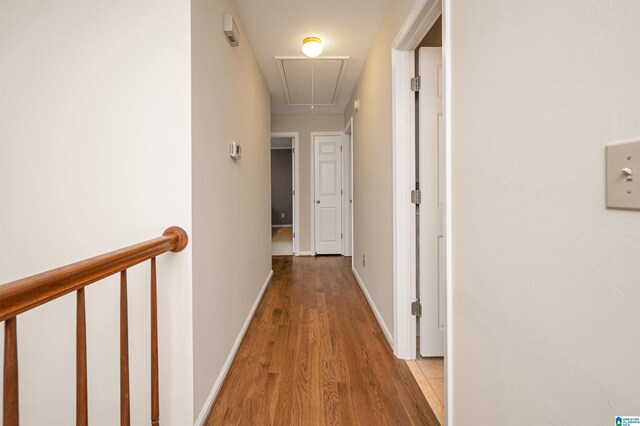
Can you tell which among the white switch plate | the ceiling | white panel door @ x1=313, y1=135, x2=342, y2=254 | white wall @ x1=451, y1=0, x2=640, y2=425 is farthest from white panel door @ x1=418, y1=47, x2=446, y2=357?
white panel door @ x1=313, y1=135, x2=342, y2=254

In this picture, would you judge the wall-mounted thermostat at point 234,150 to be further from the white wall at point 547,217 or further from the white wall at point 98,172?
the white wall at point 547,217

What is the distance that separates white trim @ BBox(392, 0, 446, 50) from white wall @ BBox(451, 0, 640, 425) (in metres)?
0.51

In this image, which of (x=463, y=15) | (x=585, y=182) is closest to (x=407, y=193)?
(x=463, y=15)

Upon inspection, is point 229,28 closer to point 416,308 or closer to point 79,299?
point 79,299

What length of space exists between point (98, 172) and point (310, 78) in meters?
2.85

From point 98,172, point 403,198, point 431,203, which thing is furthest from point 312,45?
point 98,172

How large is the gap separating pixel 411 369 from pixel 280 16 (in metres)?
2.71

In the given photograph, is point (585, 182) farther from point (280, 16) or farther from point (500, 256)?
point (280, 16)

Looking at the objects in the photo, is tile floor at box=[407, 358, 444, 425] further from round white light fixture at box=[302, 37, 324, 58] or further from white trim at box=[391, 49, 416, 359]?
round white light fixture at box=[302, 37, 324, 58]

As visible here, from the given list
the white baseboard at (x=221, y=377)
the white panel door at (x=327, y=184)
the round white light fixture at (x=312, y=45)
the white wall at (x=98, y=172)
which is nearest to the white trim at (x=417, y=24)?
the round white light fixture at (x=312, y=45)

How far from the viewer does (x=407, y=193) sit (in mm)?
1967

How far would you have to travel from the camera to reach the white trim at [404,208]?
6.46 feet

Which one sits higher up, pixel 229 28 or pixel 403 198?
pixel 229 28

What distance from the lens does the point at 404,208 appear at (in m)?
1.98
